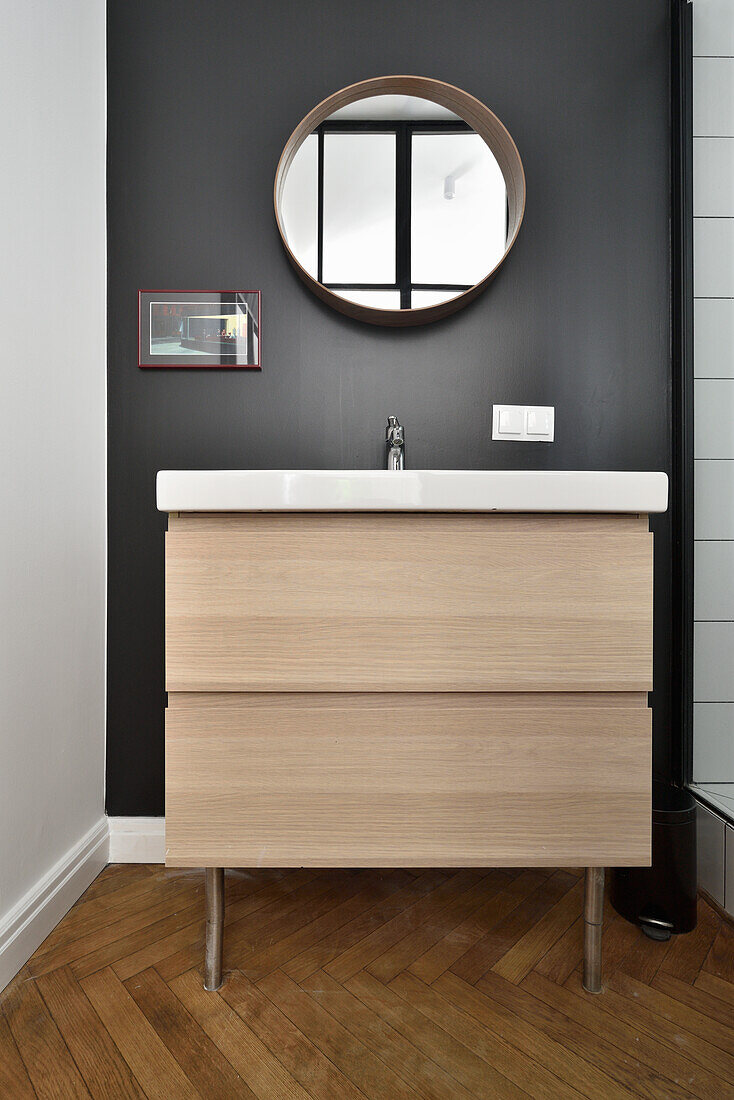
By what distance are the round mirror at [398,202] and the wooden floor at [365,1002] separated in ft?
4.09

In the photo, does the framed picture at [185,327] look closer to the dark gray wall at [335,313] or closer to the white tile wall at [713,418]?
the dark gray wall at [335,313]

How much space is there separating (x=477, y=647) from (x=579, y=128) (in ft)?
4.07

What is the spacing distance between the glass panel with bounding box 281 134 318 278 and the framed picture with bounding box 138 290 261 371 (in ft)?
0.55

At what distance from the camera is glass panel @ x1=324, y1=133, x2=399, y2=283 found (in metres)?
1.34

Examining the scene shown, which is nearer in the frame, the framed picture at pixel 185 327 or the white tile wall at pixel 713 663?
the white tile wall at pixel 713 663

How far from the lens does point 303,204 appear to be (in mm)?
1339

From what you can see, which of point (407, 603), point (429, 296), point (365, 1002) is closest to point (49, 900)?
point (365, 1002)

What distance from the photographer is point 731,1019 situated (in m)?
0.92

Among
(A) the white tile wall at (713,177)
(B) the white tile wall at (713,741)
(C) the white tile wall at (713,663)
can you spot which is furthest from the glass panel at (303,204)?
(B) the white tile wall at (713,741)

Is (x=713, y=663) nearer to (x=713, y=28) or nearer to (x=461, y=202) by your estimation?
(x=461, y=202)

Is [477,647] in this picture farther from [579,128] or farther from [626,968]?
[579,128]

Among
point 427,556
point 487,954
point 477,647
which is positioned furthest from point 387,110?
point 487,954

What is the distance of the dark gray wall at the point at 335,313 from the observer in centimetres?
137

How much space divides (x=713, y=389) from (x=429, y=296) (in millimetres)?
638
